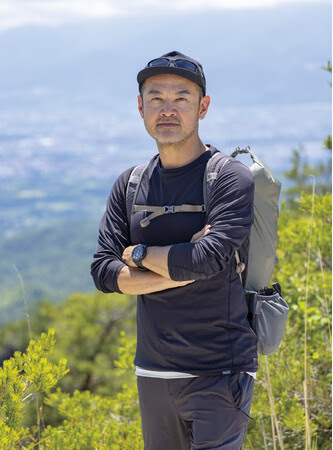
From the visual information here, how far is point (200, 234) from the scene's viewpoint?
236 centimetres

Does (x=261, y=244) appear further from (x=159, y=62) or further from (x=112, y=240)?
(x=159, y=62)

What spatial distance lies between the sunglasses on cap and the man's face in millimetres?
47

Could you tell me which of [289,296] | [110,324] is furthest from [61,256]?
[289,296]

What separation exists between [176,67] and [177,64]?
0.02 metres

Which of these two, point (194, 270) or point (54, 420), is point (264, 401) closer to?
point (194, 270)

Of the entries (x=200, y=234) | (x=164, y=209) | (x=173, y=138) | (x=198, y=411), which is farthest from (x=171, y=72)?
(x=198, y=411)

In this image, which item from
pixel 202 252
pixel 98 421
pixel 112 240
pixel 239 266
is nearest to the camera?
pixel 202 252

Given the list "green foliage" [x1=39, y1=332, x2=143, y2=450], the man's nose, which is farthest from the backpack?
"green foliage" [x1=39, y1=332, x2=143, y2=450]

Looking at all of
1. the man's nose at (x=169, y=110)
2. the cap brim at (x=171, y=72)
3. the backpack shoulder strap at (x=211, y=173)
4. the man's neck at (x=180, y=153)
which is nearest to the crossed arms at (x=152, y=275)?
the backpack shoulder strap at (x=211, y=173)

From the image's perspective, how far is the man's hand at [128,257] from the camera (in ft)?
8.18

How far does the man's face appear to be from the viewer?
2.48 m

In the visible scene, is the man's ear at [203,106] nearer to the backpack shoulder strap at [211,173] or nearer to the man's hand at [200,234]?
the backpack shoulder strap at [211,173]

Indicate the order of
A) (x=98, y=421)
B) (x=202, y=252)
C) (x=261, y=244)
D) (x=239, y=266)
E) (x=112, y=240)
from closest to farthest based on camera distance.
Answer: (x=202, y=252), (x=239, y=266), (x=261, y=244), (x=112, y=240), (x=98, y=421)

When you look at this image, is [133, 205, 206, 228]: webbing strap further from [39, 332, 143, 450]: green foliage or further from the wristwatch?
[39, 332, 143, 450]: green foliage
